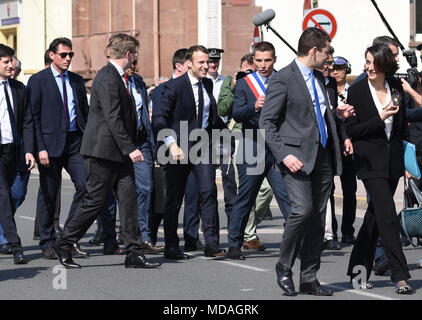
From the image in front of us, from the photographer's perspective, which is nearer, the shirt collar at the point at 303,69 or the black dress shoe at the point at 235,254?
the shirt collar at the point at 303,69

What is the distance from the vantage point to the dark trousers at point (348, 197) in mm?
11297

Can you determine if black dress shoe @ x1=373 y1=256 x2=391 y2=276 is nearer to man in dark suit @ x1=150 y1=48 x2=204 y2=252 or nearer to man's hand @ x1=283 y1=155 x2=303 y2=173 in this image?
man's hand @ x1=283 y1=155 x2=303 y2=173

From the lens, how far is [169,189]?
397 inches

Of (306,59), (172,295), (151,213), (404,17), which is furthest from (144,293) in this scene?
(404,17)

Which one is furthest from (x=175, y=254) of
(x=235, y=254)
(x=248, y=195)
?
(x=248, y=195)

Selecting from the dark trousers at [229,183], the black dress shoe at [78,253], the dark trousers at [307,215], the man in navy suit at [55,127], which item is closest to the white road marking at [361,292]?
the dark trousers at [307,215]

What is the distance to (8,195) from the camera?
9969mm

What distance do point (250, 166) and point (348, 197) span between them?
180cm

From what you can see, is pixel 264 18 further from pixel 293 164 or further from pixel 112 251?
pixel 293 164

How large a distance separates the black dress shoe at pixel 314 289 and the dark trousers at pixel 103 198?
1957 millimetres

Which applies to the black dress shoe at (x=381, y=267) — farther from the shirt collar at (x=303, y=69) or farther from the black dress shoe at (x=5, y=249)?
the black dress shoe at (x=5, y=249)

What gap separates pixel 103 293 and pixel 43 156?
242cm

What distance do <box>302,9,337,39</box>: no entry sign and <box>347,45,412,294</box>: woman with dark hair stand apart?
7777 millimetres
